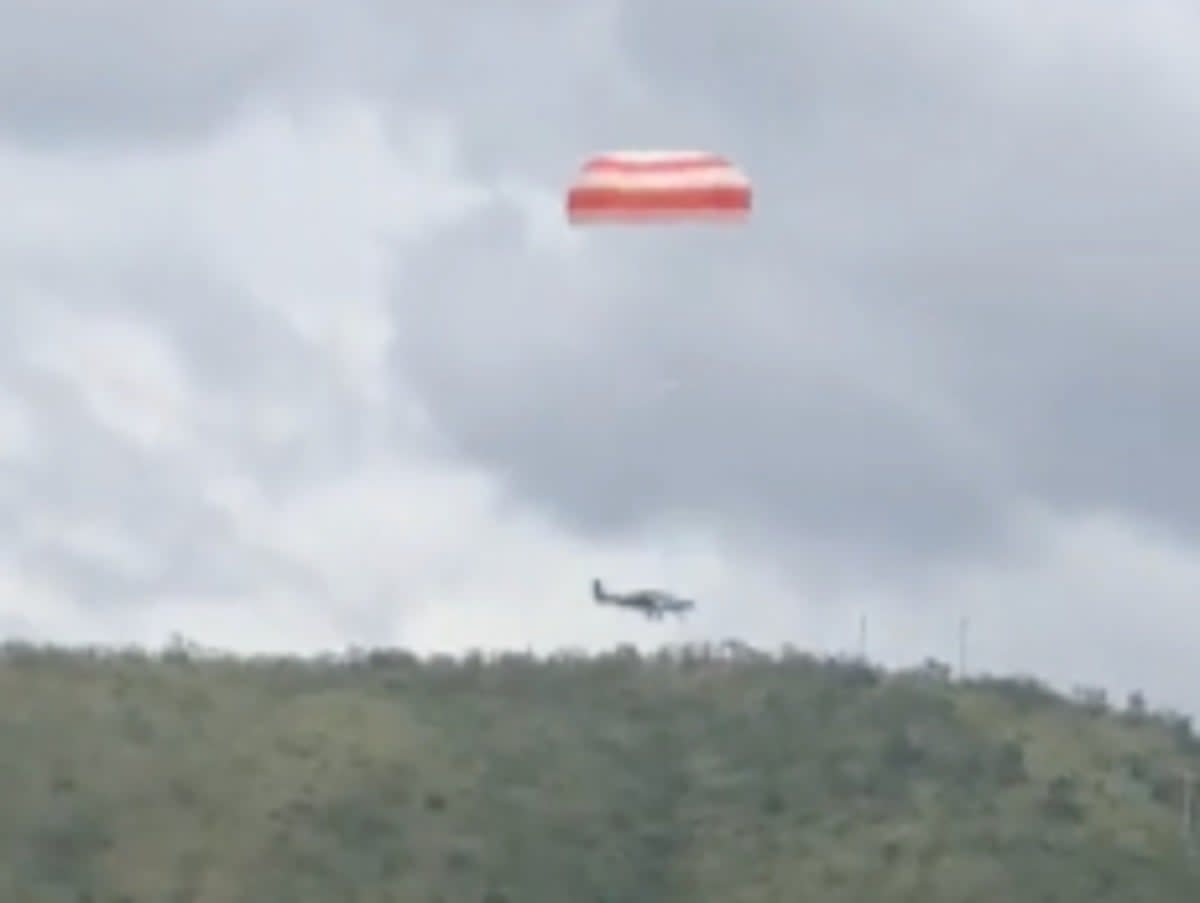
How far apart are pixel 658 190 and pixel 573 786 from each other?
18.6 metres

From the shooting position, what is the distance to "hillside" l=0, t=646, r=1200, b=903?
333 feet

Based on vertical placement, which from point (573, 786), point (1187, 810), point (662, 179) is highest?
point (662, 179)

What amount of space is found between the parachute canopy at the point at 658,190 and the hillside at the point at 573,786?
1601 centimetres

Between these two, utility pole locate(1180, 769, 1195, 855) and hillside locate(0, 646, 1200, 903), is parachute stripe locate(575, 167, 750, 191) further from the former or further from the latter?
utility pole locate(1180, 769, 1195, 855)

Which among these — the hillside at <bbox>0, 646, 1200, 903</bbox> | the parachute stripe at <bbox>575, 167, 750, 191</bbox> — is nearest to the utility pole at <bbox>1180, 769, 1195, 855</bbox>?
the hillside at <bbox>0, 646, 1200, 903</bbox>

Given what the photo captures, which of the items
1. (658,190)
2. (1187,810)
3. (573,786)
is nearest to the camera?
(658,190)

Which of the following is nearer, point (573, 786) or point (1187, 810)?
point (573, 786)

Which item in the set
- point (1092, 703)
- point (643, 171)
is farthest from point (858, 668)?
point (643, 171)

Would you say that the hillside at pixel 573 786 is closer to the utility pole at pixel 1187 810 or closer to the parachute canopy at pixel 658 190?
the utility pole at pixel 1187 810

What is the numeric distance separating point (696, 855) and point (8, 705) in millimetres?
12464

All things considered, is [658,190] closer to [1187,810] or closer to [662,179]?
[662,179]

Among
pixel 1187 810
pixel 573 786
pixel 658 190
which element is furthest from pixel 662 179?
pixel 1187 810

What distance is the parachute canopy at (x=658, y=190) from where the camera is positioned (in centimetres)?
8862

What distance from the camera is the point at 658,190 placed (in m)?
89.8
